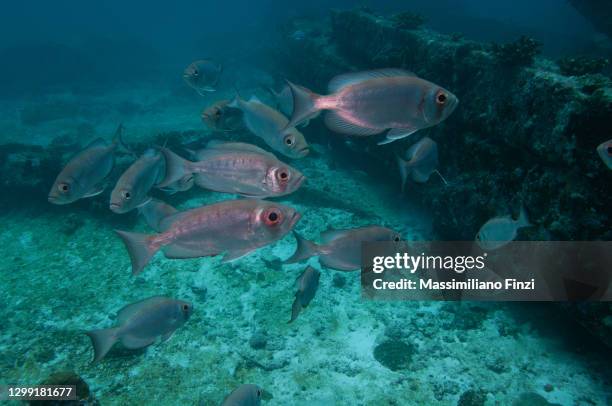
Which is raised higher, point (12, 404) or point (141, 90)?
point (141, 90)

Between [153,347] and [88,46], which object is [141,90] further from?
[153,347]

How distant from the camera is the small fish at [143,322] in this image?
357 cm

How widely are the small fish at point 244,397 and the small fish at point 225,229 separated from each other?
1.50m

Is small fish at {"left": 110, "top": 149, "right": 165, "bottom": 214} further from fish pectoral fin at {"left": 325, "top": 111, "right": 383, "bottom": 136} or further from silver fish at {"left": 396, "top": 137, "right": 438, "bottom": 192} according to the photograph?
silver fish at {"left": 396, "top": 137, "right": 438, "bottom": 192}

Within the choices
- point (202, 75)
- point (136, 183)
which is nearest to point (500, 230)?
point (136, 183)

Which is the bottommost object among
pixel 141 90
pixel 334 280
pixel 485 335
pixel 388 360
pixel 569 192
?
pixel 388 360

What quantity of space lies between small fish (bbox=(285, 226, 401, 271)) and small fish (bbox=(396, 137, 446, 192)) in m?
1.73

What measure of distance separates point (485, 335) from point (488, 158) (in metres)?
2.92

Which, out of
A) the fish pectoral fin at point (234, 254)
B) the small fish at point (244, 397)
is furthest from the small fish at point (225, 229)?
the small fish at point (244, 397)

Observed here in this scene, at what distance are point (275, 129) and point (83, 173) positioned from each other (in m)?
2.78

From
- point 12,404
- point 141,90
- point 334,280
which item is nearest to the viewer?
point 12,404

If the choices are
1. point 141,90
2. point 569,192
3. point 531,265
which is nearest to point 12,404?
point 531,265

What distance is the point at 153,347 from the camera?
16.0 feet

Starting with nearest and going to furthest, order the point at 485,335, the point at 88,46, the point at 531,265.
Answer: the point at 531,265 → the point at 485,335 → the point at 88,46
